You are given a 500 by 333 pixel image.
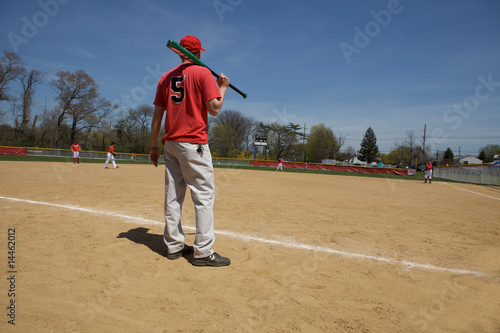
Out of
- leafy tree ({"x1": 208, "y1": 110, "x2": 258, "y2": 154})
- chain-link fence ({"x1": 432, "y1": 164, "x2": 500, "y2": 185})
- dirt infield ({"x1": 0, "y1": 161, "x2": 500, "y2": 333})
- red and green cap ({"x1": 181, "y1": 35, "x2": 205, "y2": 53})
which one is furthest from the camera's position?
leafy tree ({"x1": 208, "y1": 110, "x2": 258, "y2": 154})

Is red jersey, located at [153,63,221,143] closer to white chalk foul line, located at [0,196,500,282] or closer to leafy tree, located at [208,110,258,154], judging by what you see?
white chalk foul line, located at [0,196,500,282]

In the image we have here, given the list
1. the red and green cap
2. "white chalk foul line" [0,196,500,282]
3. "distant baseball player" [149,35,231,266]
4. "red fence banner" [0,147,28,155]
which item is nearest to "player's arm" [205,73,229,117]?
"distant baseball player" [149,35,231,266]

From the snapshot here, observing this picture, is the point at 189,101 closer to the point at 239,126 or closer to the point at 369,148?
the point at 239,126

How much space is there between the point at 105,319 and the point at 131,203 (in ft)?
13.5

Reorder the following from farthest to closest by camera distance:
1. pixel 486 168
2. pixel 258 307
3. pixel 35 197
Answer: pixel 486 168, pixel 35 197, pixel 258 307

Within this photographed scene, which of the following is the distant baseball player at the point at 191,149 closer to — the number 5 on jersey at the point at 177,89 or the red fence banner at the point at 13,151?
the number 5 on jersey at the point at 177,89

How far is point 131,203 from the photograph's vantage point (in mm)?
5500

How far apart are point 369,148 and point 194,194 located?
97.9 m

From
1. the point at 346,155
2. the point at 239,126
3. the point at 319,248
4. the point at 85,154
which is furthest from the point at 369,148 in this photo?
the point at 319,248

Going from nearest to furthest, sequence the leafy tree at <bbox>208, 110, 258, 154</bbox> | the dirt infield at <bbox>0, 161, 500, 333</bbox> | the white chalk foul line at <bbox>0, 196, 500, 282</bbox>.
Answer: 1. the dirt infield at <bbox>0, 161, 500, 333</bbox>
2. the white chalk foul line at <bbox>0, 196, 500, 282</bbox>
3. the leafy tree at <bbox>208, 110, 258, 154</bbox>

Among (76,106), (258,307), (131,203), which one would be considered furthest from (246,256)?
(76,106)

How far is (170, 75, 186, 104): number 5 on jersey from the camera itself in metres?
2.81

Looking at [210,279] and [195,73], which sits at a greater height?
[195,73]

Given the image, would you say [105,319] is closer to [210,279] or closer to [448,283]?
[210,279]
